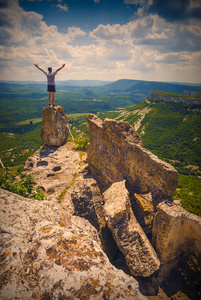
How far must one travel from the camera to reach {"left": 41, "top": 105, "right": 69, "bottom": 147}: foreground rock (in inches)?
800

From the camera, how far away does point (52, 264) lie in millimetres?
4242

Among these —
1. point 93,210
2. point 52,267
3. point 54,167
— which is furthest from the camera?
point 54,167

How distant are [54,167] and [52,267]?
551 inches

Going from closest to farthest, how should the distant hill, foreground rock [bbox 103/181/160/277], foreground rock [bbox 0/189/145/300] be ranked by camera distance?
foreground rock [bbox 0/189/145/300], foreground rock [bbox 103/181/160/277], the distant hill

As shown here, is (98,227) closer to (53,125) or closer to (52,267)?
(52,267)

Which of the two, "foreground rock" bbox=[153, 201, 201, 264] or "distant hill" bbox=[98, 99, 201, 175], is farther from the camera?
"distant hill" bbox=[98, 99, 201, 175]

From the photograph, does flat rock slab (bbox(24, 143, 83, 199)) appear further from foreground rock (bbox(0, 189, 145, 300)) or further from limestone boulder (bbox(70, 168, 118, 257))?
foreground rock (bbox(0, 189, 145, 300))

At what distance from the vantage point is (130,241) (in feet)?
29.2

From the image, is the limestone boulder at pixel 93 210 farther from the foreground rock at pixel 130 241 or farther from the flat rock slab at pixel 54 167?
the flat rock slab at pixel 54 167

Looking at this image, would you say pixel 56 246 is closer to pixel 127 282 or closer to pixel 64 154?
pixel 127 282

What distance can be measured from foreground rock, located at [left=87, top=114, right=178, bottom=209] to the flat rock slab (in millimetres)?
3224

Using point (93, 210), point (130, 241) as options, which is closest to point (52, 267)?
point (130, 241)

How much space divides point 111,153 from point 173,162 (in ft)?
220

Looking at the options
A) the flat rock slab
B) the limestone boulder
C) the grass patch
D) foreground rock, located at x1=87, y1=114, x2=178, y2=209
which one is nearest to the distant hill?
the grass patch
